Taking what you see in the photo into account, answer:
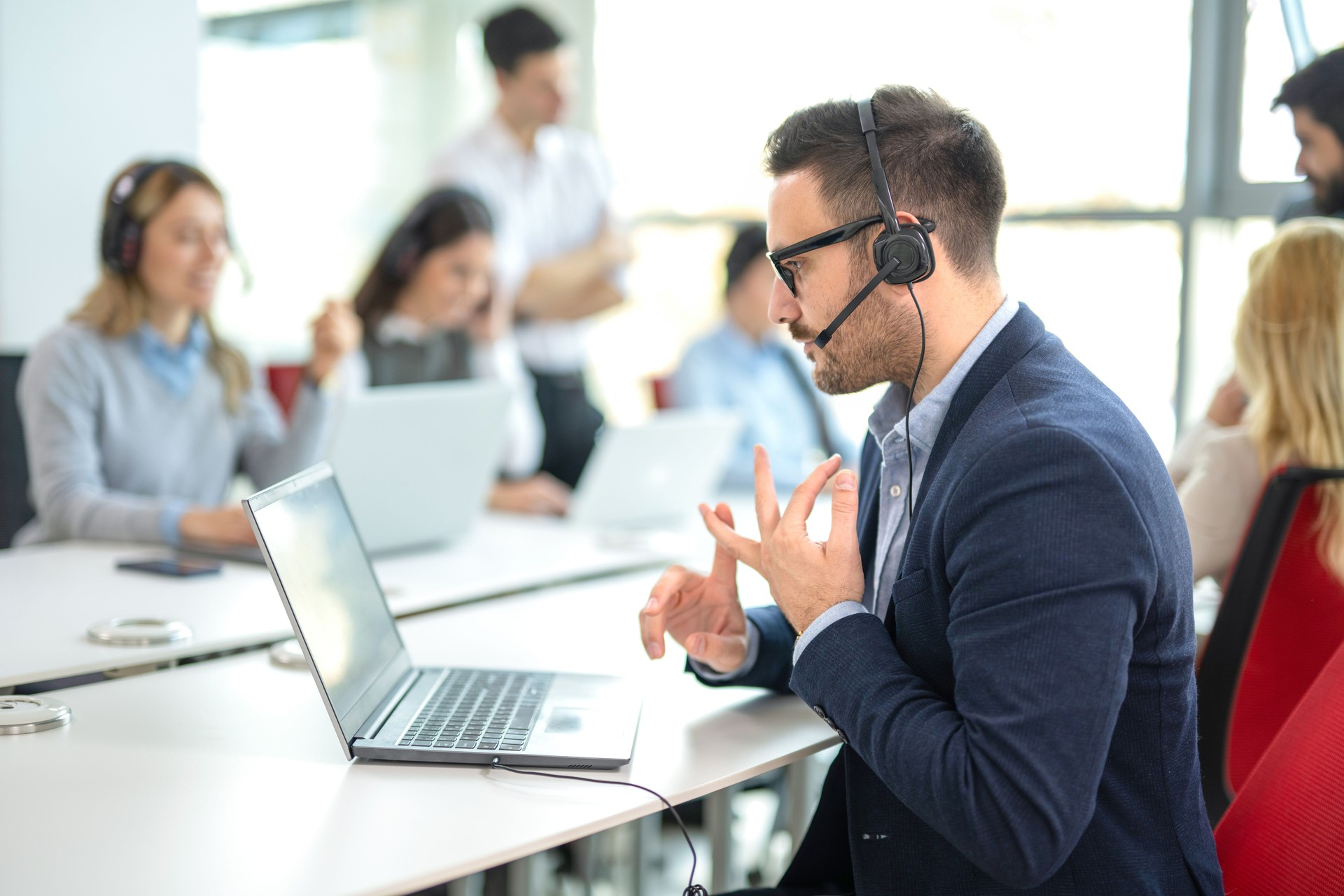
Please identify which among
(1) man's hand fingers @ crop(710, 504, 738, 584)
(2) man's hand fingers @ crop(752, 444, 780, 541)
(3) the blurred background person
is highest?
(3) the blurred background person

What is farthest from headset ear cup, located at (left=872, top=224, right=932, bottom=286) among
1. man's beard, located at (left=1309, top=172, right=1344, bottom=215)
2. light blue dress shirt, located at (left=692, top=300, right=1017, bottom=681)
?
man's beard, located at (left=1309, top=172, right=1344, bottom=215)

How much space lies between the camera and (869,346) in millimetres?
1180

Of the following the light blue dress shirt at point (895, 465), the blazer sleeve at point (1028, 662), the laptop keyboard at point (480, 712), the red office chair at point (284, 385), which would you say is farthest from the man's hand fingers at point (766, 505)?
the red office chair at point (284, 385)

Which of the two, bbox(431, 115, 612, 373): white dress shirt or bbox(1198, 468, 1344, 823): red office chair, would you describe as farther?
bbox(431, 115, 612, 373): white dress shirt

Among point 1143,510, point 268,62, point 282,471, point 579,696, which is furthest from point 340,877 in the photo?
point 268,62

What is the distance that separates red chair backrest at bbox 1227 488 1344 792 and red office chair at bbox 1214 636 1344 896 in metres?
0.47

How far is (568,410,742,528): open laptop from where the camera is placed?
2.41 meters

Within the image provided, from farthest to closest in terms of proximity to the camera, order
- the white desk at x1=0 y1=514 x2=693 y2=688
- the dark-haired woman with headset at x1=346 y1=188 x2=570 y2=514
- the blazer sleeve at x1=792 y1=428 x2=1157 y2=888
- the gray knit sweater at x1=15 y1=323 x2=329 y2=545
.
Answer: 1. the dark-haired woman with headset at x1=346 y1=188 x2=570 y2=514
2. the gray knit sweater at x1=15 y1=323 x2=329 y2=545
3. the white desk at x1=0 y1=514 x2=693 y2=688
4. the blazer sleeve at x1=792 y1=428 x2=1157 y2=888

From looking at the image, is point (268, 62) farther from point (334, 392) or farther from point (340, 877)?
point (340, 877)

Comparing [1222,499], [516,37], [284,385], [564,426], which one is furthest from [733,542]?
[516,37]

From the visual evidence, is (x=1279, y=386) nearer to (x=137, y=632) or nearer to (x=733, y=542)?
(x=733, y=542)

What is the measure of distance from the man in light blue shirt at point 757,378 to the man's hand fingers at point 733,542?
2161 millimetres

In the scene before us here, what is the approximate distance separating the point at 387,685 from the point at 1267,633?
1130mm

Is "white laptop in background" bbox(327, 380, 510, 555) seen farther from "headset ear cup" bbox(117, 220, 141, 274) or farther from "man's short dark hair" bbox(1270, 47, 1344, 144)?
"man's short dark hair" bbox(1270, 47, 1344, 144)
